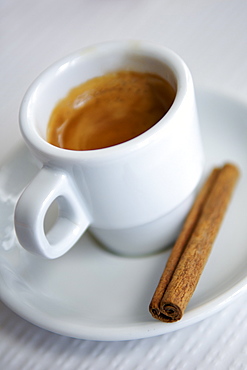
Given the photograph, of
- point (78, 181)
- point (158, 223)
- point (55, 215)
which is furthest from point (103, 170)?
point (55, 215)

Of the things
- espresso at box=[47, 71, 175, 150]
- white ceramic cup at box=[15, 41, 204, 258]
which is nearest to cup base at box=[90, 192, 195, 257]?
white ceramic cup at box=[15, 41, 204, 258]

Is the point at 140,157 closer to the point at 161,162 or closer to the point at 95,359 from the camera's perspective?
the point at 161,162

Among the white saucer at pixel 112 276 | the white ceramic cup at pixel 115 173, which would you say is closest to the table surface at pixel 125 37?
the white saucer at pixel 112 276

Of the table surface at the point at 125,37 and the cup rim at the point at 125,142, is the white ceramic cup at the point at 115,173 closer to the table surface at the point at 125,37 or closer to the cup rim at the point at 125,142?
the cup rim at the point at 125,142

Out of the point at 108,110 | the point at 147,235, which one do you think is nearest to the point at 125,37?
the point at 108,110

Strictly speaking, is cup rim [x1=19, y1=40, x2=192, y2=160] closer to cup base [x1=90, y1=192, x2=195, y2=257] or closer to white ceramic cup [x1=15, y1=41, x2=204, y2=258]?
white ceramic cup [x1=15, y1=41, x2=204, y2=258]
